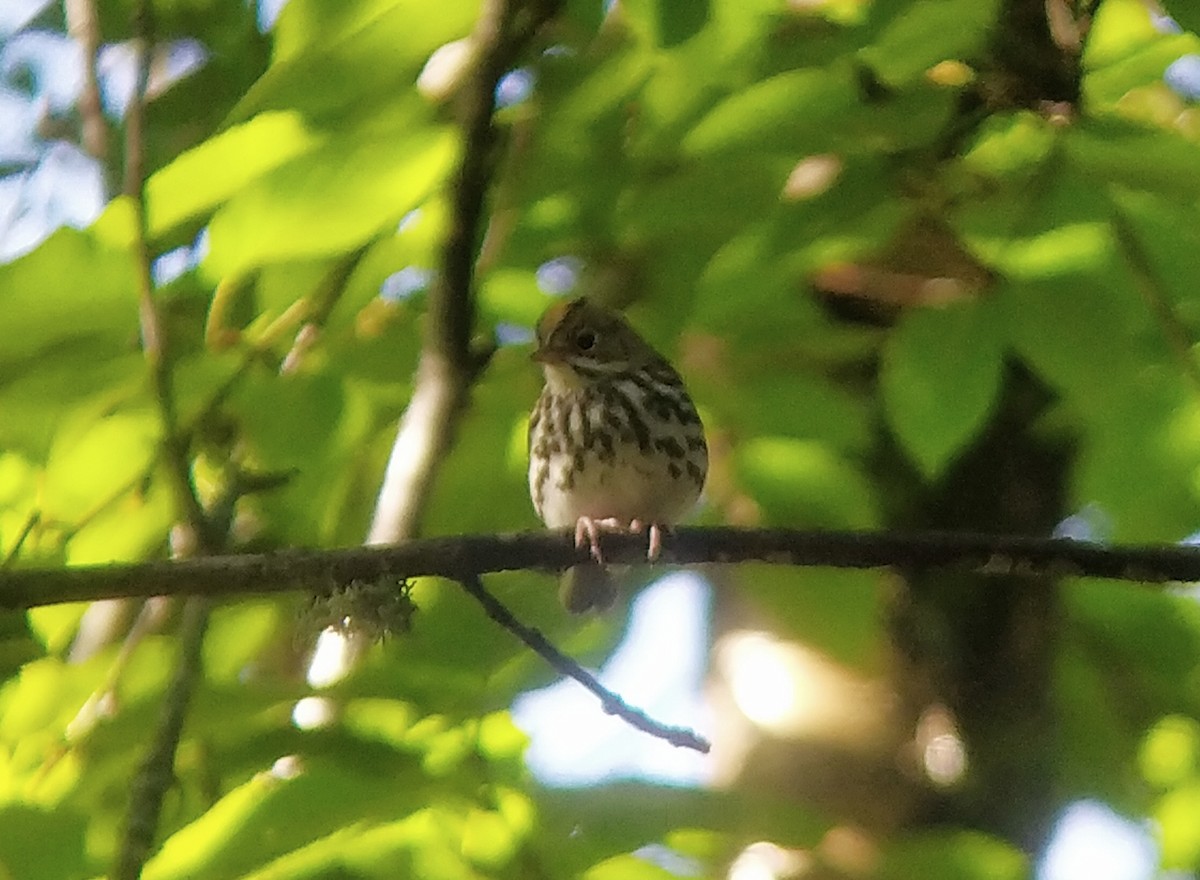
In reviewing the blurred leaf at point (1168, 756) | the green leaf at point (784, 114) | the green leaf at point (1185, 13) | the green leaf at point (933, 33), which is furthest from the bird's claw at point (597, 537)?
the blurred leaf at point (1168, 756)

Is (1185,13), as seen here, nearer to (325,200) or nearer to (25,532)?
(325,200)

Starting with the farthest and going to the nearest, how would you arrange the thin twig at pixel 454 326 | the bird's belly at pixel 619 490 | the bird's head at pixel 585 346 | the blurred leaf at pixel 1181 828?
the bird's belly at pixel 619 490
the blurred leaf at pixel 1181 828
the bird's head at pixel 585 346
the thin twig at pixel 454 326

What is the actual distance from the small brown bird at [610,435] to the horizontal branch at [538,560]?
1.85ft

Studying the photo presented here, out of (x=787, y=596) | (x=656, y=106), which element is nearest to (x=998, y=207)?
(x=656, y=106)

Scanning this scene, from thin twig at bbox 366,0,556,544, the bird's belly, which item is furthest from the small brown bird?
thin twig at bbox 366,0,556,544

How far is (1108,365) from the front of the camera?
111cm

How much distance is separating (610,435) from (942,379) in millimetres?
865

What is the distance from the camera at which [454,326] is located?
1154 millimetres

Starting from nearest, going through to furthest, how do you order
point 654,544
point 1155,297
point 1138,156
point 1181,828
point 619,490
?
point 1138,156, point 1155,297, point 654,544, point 1181,828, point 619,490

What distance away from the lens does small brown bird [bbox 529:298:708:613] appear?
1.75 m

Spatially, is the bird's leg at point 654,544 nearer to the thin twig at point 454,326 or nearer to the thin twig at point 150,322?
the thin twig at point 454,326

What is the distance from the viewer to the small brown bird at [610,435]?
68.7 inches

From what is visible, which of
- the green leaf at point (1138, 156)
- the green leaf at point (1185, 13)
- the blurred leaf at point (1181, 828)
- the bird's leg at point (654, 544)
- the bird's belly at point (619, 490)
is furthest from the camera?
the bird's belly at point (619, 490)

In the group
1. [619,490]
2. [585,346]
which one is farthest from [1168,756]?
[585,346]
